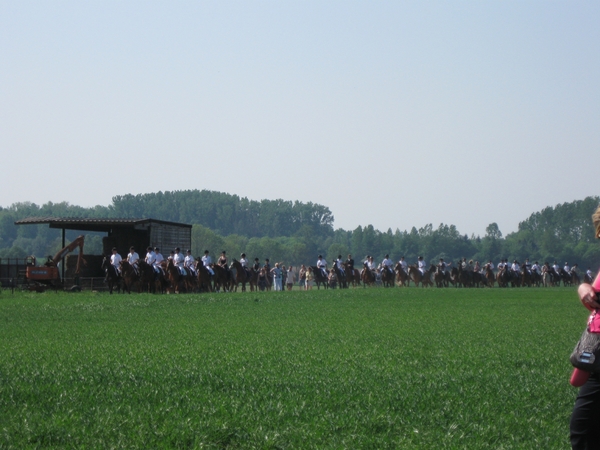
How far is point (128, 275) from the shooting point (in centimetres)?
3753

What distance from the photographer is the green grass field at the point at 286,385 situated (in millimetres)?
7418

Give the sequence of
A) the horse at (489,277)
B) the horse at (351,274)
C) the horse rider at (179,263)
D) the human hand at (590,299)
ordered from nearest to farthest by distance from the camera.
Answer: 1. the human hand at (590,299)
2. the horse rider at (179,263)
3. the horse at (351,274)
4. the horse at (489,277)

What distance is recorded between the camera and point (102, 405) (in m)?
8.59

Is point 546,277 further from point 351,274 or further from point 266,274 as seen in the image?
point 266,274

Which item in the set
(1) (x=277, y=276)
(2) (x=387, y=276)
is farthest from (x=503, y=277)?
(1) (x=277, y=276)

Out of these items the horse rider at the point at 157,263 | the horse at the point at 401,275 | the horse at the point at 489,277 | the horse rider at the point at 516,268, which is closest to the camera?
the horse rider at the point at 157,263

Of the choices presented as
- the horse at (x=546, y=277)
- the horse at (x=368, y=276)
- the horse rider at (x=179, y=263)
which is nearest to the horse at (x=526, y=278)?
the horse at (x=546, y=277)

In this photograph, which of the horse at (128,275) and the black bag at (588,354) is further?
the horse at (128,275)

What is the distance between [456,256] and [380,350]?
457 ft

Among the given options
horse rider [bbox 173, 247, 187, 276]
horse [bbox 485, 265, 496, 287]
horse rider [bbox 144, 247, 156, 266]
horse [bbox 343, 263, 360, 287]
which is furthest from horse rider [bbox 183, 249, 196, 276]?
horse [bbox 485, 265, 496, 287]

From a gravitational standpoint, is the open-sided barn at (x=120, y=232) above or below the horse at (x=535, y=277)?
above

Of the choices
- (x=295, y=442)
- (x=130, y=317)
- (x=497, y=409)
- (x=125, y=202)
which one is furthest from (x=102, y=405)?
(x=125, y=202)

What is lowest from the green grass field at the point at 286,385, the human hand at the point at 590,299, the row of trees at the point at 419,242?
the green grass field at the point at 286,385

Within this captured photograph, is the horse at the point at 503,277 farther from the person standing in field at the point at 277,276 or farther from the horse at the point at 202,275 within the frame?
the horse at the point at 202,275
